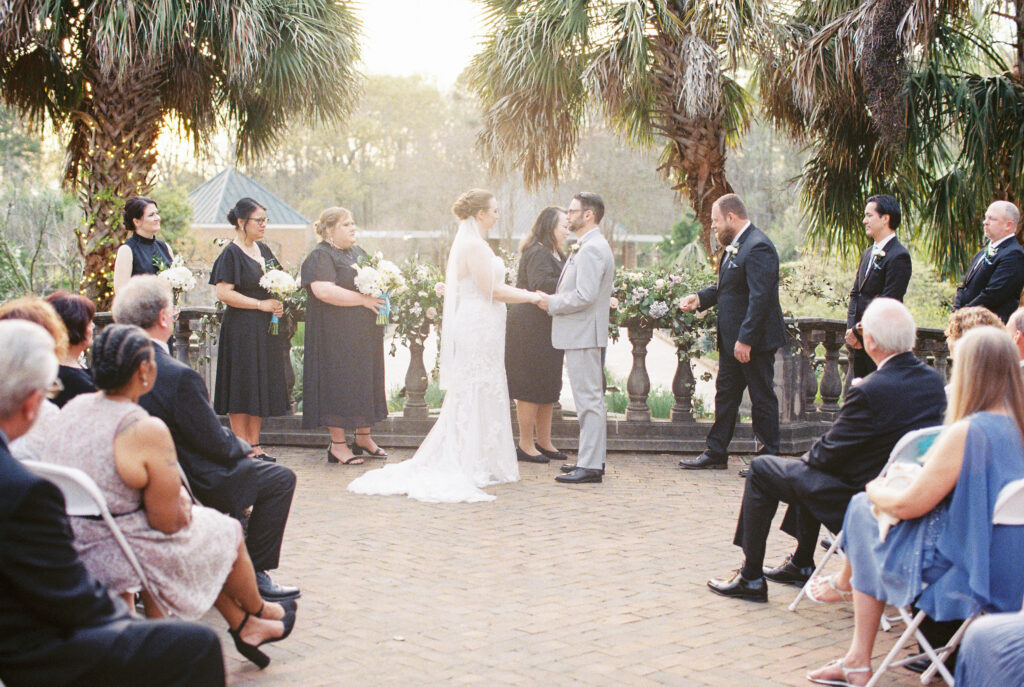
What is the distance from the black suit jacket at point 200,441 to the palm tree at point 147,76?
7.21m

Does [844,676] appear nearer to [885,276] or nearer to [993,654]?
[993,654]

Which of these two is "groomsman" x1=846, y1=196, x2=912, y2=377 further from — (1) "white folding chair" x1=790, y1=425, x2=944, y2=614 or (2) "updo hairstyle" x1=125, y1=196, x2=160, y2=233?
(2) "updo hairstyle" x1=125, y1=196, x2=160, y2=233

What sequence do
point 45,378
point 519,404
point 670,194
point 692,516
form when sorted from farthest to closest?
point 670,194, point 519,404, point 692,516, point 45,378

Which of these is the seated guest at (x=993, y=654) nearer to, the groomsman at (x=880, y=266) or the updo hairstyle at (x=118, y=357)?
the updo hairstyle at (x=118, y=357)

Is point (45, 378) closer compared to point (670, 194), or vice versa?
point (45, 378)

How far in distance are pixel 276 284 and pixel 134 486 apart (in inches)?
175

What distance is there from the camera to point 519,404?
8.38m

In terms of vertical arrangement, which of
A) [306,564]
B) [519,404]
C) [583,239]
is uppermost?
[583,239]

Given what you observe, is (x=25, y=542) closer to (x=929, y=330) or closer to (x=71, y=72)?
(x=929, y=330)

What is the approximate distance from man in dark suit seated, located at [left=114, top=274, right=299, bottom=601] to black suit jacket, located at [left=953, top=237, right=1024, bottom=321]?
5560mm

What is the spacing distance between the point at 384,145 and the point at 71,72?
46.3 metres

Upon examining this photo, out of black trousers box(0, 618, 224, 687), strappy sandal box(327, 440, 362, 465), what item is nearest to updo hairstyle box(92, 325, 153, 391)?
black trousers box(0, 618, 224, 687)

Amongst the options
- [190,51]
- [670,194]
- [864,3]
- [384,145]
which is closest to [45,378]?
[864,3]

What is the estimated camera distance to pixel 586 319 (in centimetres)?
754
